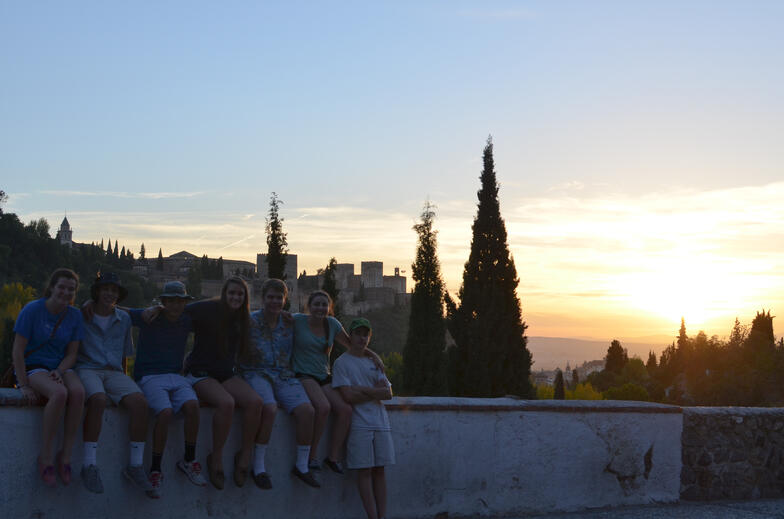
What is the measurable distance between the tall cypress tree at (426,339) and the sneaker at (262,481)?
25.1 m

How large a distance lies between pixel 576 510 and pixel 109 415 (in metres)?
3.46

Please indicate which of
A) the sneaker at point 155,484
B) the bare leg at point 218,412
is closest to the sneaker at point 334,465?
the bare leg at point 218,412

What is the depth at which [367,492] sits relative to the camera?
504cm

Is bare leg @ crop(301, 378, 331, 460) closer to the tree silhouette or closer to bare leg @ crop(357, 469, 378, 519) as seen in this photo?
bare leg @ crop(357, 469, 378, 519)

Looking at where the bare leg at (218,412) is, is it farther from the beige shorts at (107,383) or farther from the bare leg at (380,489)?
the bare leg at (380,489)

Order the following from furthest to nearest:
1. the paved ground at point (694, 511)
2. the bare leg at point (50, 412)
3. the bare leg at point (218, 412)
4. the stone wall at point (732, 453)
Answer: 1. the stone wall at point (732, 453)
2. the paved ground at point (694, 511)
3. the bare leg at point (218, 412)
4. the bare leg at point (50, 412)

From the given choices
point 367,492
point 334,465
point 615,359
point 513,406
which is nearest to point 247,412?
point 334,465

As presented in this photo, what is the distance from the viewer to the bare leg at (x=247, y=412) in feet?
15.5

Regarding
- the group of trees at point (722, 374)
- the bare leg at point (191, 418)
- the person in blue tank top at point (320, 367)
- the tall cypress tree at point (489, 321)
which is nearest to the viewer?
the bare leg at point (191, 418)

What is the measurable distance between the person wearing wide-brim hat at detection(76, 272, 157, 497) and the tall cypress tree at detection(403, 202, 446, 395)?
83.5 ft

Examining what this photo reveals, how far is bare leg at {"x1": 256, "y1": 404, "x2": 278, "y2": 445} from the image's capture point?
4762mm

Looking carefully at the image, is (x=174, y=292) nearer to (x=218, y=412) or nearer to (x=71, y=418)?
(x=218, y=412)

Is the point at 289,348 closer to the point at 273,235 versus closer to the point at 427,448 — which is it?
the point at 427,448

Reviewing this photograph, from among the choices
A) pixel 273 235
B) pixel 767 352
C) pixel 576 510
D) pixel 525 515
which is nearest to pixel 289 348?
pixel 525 515
